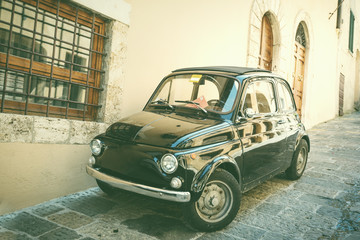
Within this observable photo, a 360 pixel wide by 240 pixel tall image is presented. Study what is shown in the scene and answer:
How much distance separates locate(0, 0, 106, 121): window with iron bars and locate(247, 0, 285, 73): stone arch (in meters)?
4.15

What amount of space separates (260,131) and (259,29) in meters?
4.73

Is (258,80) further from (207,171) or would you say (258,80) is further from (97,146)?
(97,146)

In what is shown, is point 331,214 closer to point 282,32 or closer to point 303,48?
point 282,32

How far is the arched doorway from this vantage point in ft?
30.4

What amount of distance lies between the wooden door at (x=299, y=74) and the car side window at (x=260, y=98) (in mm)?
5899

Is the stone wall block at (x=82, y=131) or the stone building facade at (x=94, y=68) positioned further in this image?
the stone wall block at (x=82, y=131)

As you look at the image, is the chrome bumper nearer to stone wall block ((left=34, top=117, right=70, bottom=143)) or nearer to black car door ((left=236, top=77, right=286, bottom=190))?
black car door ((left=236, top=77, right=286, bottom=190))

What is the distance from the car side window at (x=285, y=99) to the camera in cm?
397

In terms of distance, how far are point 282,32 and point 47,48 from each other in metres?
6.60

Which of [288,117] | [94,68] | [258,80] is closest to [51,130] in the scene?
[94,68]

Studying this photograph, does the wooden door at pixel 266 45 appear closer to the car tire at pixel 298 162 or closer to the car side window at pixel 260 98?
the car tire at pixel 298 162

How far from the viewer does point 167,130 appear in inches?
104

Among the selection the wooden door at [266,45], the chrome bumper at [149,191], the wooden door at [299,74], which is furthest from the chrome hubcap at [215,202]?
the wooden door at [299,74]

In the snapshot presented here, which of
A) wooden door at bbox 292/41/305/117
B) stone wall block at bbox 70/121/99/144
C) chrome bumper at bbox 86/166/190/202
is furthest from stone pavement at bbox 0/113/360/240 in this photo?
wooden door at bbox 292/41/305/117
